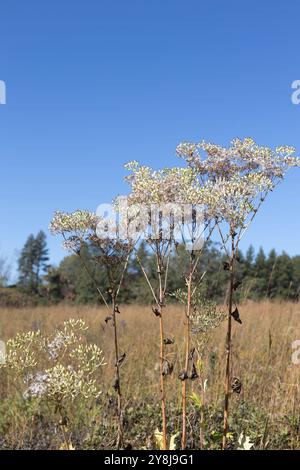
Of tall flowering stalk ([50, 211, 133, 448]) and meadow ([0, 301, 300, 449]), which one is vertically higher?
tall flowering stalk ([50, 211, 133, 448])

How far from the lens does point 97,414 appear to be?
481 cm

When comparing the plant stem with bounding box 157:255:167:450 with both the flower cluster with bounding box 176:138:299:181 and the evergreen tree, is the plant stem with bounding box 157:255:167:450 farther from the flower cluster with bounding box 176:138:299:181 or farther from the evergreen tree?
the evergreen tree

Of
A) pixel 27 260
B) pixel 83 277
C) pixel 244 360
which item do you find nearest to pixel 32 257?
pixel 27 260

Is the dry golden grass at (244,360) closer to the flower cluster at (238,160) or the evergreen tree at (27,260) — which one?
the flower cluster at (238,160)

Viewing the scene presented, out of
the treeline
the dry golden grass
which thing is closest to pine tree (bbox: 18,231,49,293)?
the treeline

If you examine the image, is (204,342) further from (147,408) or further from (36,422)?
(36,422)

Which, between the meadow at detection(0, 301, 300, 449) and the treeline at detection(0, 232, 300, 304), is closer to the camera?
the meadow at detection(0, 301, 300, 449)

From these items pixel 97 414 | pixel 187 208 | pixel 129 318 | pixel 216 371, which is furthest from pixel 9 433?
pixel 129 318

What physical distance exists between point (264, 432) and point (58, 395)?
2.53m

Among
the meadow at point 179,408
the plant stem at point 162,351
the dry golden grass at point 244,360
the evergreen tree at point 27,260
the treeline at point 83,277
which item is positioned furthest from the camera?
the evergreen tree at point 27,260

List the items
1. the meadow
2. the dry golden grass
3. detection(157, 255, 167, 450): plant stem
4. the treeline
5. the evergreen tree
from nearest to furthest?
detection(157, 255, 167, 450): plant stem < the meadow < the dry golden grass < the treeline < the evergreen tree

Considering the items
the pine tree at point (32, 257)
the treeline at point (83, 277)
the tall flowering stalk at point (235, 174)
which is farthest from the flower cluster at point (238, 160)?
the pine tree at point (32, 257)

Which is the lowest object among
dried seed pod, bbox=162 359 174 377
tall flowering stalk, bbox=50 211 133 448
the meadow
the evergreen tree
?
the meadow

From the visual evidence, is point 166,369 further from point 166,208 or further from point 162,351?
point 166,208
